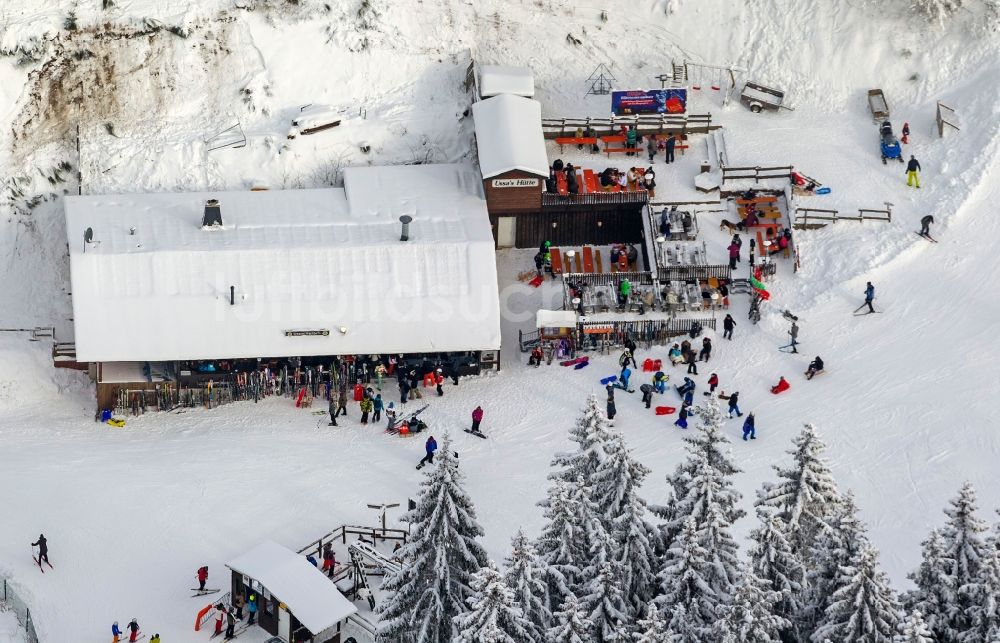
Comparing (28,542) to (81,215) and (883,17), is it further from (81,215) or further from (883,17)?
(883,17)

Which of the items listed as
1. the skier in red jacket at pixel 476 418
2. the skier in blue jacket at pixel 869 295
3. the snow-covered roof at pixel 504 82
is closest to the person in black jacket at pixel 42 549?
the skier in red jacket at pixel 476 418

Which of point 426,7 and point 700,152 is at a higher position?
point 426,7

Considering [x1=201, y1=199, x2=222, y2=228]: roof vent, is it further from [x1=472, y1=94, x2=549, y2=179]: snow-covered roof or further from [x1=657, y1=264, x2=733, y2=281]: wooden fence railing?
[x1=657, y1=264, x2=733, y2=281]: wooden fence railing

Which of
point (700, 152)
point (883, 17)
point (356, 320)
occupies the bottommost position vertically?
point (356, 320)

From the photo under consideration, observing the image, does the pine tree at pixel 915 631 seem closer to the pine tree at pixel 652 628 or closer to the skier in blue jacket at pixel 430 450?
the pine tree at pixel 652 628

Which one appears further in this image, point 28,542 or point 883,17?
point 883,17

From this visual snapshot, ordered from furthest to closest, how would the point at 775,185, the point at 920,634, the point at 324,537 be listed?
the point at 775,185, the point at 324,537, the point at 920,634

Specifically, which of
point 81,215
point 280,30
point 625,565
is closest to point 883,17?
point 280,30
